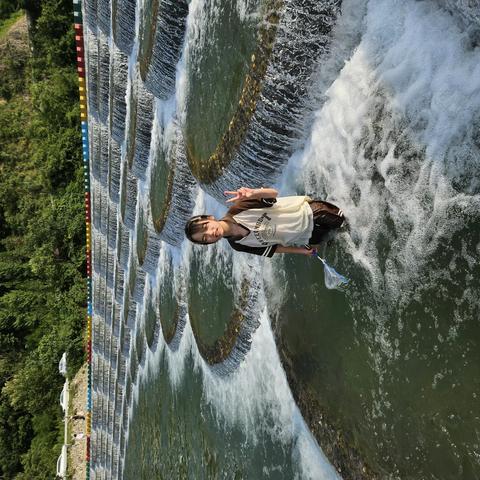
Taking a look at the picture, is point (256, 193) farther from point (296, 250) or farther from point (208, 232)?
point (296, 250)

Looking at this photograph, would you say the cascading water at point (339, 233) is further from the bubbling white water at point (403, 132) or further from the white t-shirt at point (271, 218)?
the white t-shirt at point (271, 218)

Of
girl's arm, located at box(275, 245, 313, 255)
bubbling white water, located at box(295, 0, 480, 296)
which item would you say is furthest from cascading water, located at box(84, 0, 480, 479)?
girl's arm, located at box(275, 245, 313, 255)

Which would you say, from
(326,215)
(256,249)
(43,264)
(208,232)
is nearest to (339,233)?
(326,215)

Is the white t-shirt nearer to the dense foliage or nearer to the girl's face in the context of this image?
the girl's face

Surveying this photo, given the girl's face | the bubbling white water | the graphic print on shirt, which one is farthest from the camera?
the graphic print on shirt

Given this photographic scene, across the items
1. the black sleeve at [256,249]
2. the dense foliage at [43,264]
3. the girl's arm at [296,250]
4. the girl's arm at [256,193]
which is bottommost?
the dense foliage at [43,264]

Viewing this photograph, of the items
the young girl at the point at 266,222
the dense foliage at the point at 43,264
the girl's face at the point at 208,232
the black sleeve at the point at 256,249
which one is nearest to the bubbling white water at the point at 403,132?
the young girl at the point at 266,222

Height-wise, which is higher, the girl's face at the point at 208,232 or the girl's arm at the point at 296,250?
the girl's face at the point at 208,232
